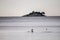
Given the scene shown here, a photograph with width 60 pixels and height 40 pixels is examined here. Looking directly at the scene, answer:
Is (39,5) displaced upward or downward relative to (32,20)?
upward

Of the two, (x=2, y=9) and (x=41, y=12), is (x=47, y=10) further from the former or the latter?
(x=2, y=9)

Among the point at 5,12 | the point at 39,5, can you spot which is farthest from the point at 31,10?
the point at 5,12

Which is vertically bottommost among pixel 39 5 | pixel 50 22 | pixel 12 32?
pixel 12 32

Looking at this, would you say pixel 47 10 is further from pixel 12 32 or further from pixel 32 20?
pixel 12 32

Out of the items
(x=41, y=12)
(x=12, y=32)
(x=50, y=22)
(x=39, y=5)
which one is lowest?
(x=12, y=32)

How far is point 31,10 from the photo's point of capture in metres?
1.34

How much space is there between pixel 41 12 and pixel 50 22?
0.63ft

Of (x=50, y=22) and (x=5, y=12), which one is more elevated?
(x=5, y=12)

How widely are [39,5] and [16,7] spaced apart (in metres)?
0.34

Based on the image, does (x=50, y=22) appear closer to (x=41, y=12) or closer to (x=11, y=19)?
(x=41, y=12)

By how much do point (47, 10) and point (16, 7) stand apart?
1.50 feet

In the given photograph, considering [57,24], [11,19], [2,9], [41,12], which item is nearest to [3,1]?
[2,9]

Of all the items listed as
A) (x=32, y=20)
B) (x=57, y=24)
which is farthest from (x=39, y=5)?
(x=57, y=24)

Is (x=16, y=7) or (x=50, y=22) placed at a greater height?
(x=16, y=7)
